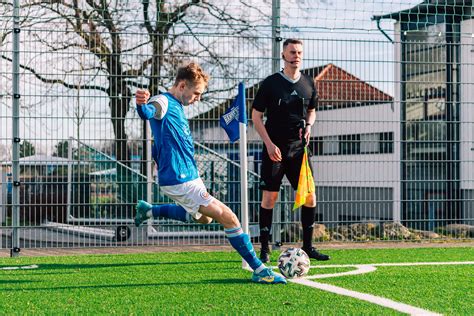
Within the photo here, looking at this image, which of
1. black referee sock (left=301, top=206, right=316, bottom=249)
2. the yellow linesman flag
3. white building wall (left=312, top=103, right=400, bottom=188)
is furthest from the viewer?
white building wall (left=312, top=103, right=400, bottom=188)

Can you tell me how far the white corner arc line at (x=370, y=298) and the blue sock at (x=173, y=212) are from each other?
1.02 metres

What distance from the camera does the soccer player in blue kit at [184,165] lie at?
5.45m

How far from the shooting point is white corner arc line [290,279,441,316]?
4.36 meters

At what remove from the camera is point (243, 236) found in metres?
5.55

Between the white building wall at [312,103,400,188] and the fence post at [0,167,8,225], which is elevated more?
the white building wall at [312,103,400,188]

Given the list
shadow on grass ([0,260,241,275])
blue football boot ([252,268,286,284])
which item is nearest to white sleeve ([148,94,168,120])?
blue football boot ([252,268,286,284])

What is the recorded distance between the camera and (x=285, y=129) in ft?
23.3

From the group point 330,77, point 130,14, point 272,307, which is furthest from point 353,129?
point 272,307

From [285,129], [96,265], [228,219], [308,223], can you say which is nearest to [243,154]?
[285,129]

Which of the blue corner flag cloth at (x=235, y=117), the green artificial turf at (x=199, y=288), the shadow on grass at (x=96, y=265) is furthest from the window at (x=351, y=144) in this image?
the blue corner flag cloth at (x=235, y=117)

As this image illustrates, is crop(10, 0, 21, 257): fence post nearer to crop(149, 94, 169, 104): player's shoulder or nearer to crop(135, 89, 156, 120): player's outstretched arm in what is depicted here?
crop(149, 94, 169, 104): player's shoulder

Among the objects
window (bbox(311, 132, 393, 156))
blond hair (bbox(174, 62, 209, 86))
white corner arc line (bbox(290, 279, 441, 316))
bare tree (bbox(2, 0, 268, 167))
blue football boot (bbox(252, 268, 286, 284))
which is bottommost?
white corner arc line (bbox(290, 279, 441, 316))

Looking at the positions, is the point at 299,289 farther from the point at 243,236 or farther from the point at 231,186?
the point at 231,186

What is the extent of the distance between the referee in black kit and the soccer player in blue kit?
60.4 inches
